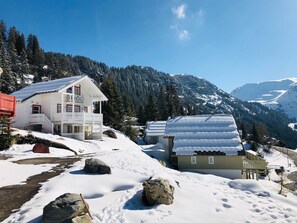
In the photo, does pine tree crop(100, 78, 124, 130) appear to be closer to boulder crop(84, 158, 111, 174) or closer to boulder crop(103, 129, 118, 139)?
boulder crop(103, 129, 118, 139)

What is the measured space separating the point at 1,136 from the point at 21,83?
6234 cm

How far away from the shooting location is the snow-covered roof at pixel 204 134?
28.1m

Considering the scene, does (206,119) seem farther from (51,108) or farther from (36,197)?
(36,197)

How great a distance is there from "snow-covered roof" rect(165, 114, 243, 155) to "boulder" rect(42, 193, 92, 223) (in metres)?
20.5

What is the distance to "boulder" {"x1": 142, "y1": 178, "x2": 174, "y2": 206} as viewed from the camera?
10617mm

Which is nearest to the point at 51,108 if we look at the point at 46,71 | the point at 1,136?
the point at 1,136

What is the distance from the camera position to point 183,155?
1104 inches

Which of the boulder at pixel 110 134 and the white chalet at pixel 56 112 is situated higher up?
the white chalet at pixel 56 112

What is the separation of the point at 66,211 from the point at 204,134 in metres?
23.8

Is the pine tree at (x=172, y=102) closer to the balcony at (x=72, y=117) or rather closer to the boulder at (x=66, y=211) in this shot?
the balcony at (x=72, y=117)

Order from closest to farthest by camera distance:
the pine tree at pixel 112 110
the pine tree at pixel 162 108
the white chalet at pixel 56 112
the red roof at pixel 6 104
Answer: the red roof at pixel 6 104, the white chalet at pixel 56 112, the pine tree at pixel 112 110, the pine tree at pixel 162 108

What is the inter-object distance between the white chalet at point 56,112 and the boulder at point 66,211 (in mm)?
26225

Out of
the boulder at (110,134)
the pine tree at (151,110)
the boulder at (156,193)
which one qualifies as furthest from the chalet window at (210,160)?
the pine tree at (151,110)

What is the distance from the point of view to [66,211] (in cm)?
805
